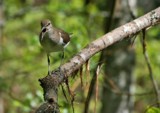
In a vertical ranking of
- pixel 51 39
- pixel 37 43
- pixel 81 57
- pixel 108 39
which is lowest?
pixel 81 57

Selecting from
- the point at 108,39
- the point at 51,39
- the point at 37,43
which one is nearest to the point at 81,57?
the point at 108,39

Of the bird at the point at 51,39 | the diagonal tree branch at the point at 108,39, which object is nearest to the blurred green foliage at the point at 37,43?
the bird at the point at 51,39

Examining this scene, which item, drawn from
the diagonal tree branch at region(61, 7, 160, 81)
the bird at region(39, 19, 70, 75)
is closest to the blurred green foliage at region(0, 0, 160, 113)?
the bird at region(39, 19, 70, 75)

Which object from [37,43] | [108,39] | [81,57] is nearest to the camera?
[81,57]

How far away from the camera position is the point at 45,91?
2.12 meters

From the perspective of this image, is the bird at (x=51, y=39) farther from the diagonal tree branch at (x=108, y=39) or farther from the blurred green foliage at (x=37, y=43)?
the blurred green foliage at (x=37, y=43)

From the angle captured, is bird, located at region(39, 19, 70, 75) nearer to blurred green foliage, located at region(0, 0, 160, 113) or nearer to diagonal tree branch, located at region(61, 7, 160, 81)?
diagonal tree branch, located at region(61, 7, 160, 81)

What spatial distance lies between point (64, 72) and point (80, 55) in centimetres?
18

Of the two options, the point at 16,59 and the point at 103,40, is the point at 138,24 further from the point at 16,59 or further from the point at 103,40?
the point at 16,59

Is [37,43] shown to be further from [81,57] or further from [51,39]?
[81,57]

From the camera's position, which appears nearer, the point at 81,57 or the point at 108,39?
the point at 81,57

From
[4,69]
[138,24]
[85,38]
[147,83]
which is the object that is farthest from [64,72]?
[147,83]

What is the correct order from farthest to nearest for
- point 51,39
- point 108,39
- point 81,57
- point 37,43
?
point 37,43 < point 51,39 < point 108,39 < point 81,57

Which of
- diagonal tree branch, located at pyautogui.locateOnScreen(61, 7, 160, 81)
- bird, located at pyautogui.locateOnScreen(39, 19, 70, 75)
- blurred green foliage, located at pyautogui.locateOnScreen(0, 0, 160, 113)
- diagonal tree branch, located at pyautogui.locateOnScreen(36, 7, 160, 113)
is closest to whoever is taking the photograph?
diagonal tree branch, located at pyautogui.locateOnScreen(36, 7, 160, 113)
